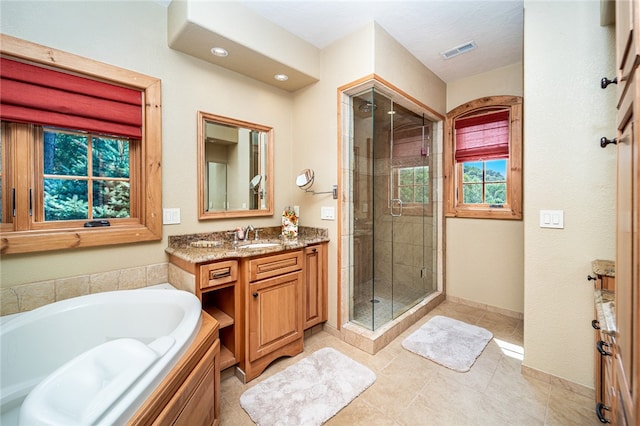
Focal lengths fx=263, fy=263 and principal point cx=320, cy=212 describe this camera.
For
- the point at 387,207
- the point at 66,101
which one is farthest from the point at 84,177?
the point at 387,207

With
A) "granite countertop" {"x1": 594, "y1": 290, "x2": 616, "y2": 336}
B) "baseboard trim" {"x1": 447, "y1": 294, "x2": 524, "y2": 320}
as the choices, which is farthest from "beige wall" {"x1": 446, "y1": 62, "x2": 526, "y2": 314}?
"granite countertop" {"x1": 594, "y1": 290, "x2": 616, "y2": 336}

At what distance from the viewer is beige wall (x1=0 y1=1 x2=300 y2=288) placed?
1603mm

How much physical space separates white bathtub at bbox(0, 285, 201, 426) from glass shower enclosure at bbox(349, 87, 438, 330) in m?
1.56

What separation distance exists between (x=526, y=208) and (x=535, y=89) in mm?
817

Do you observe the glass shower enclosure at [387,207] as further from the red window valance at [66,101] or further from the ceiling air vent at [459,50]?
the red window valance at [66,101]

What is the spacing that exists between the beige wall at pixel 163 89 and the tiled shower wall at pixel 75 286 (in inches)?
1.5

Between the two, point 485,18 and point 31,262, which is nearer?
point 31,262

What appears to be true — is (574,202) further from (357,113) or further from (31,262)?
(31,262)

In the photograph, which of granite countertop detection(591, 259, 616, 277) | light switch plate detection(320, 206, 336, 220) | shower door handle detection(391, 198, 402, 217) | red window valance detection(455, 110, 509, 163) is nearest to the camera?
granite countertop detection(591, 259, 616, 277)

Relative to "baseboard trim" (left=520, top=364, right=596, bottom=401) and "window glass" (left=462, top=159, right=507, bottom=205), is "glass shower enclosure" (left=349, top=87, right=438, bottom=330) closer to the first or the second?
"window glass" (left=462, top=159, right=507, bottom=205)

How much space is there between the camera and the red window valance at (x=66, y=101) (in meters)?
1.51

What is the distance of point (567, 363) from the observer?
5.71 ft

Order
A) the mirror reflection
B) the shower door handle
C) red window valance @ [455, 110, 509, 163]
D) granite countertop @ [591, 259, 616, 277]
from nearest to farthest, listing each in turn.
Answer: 1. granite countertop @ [591, 259, 616, 277]
2. the mirror reflection
3. the shower door handle
4. red window valance @ [455, 110, 509, 163]

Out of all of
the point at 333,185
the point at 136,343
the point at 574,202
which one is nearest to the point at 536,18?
the point at 574,202
